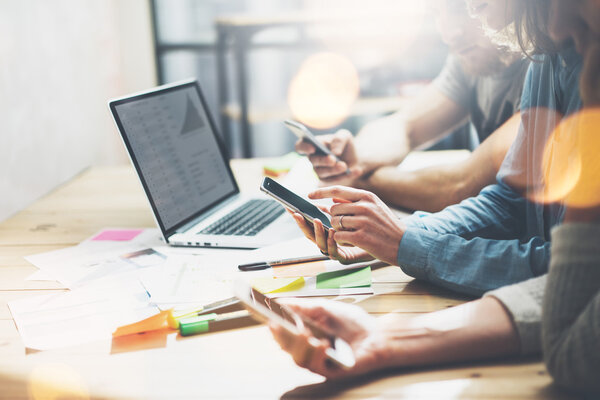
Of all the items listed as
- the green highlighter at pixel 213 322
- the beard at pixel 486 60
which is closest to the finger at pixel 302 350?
the green highlighter at pixel 213 322

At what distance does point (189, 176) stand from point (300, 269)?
1.46 feet

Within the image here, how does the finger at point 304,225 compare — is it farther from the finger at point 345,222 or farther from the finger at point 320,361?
the finger at point 320,361

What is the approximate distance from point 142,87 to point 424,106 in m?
2.01

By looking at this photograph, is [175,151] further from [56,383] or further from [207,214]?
[56,383]

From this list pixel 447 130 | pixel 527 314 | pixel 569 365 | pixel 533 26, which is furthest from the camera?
pixel 447 130

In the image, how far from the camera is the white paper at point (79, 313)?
0.90 m

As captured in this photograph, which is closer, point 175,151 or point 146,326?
point 146,326

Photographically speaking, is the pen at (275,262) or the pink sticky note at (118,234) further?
the pink sticky note at (118,234)

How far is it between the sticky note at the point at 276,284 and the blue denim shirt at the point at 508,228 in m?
0.18

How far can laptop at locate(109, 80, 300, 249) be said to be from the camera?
1253 millimetres

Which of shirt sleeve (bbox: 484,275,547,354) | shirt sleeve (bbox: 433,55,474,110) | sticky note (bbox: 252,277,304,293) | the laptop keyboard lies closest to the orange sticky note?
sticky note (bbox: 252,277,304,293)

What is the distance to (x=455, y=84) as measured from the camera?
173 centimetres

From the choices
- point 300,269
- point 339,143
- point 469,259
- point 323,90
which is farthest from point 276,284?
point 323,90

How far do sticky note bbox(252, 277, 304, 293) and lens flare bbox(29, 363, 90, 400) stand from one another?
326mm
